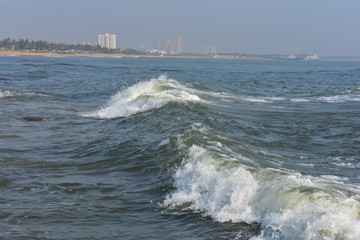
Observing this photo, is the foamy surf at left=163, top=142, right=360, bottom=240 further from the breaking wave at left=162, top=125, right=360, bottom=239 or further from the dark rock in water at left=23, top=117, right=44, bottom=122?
the dark rock in water at left=23, top=117, right=44, bottom=122

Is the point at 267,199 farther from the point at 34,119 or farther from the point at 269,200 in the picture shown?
the point at 34,119

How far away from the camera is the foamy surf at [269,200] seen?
6.41 metres

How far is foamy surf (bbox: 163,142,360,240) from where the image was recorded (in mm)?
6406

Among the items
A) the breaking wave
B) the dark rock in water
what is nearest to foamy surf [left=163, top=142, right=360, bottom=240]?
the breaking wave

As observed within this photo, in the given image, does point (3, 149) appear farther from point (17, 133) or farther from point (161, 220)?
point (161, 220)

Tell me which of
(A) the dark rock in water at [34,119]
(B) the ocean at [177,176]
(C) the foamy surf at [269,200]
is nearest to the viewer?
(C) the foamy surf at [269,200]

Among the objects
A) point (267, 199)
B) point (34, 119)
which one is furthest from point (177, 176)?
point (34, 119)

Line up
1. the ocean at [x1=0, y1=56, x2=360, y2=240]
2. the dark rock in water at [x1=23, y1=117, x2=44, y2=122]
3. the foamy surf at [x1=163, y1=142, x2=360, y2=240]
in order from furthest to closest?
the dark rock in water at [x1=23, y1=117, x2=44, y2=122] < the ocean at [x1=0, y1=56, x2=360, y2=240] < the foamy surf at [x1=163, y1=142, x2=360, y2=240]

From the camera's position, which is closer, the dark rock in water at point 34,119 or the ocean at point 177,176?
the ocean at point 177,176

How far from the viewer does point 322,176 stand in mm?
9891

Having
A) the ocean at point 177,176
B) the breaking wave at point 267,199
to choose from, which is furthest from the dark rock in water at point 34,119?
the breaking wave at point 267,199

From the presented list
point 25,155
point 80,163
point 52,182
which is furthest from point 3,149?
point 52,182

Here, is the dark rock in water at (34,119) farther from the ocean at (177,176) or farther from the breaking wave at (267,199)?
the breaking wave at (267,199)

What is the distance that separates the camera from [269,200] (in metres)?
7.50
